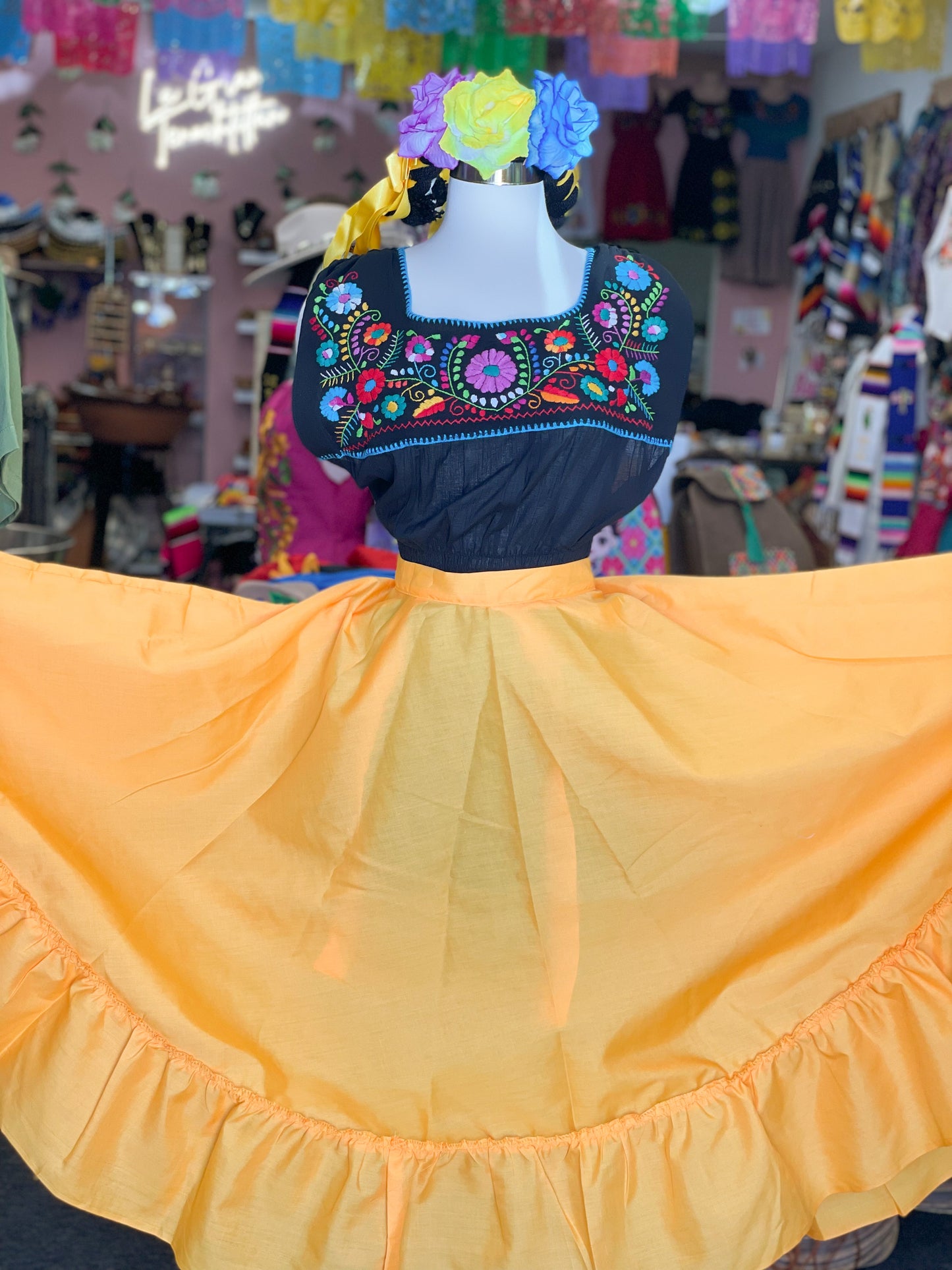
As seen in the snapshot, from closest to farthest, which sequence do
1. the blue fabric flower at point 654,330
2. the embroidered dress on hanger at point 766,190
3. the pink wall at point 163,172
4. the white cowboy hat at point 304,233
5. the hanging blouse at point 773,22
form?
the blue fabric flower at point 654,330, the white cowboy hat at point 304,233, the hanging blouse at point 773,22, the pink wall at point 163,172, the embroidered dress on hanger at point 766,190

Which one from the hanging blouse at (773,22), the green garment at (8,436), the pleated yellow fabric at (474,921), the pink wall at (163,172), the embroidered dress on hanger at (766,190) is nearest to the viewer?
the pleated yellow fabric at (474,921)

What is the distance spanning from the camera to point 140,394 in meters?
6.70

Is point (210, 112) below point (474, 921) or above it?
above

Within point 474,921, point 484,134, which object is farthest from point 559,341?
point 474,921

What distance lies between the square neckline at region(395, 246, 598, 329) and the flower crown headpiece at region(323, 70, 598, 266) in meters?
0.14

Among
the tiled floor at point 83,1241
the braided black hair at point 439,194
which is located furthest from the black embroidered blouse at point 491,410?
the tiled floor at point 83,1241

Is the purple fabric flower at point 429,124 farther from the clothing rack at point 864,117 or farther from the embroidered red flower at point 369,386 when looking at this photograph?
the clothing rack at point 864,117

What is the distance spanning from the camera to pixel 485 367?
5.33ft

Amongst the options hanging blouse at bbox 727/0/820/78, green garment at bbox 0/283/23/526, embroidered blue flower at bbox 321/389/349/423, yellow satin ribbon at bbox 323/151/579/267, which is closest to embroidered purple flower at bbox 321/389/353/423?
embroidered blue flower at bbox 321/389/349/423

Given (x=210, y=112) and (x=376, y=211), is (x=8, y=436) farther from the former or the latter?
(x=210, y=112)

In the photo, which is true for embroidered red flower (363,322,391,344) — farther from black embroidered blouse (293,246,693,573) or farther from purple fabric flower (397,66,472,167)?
purple fabric flower (397,66,472,167)

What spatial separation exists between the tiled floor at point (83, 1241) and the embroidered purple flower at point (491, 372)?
4.30 feet

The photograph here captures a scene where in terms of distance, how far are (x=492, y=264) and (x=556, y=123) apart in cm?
22

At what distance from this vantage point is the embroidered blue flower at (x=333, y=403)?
167 centimetres
